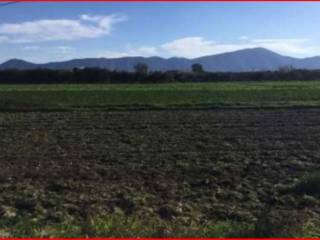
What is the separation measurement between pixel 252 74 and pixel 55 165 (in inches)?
3524

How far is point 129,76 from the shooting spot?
93.7m

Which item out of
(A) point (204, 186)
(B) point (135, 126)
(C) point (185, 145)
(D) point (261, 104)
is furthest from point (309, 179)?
(D) point (261, 104)

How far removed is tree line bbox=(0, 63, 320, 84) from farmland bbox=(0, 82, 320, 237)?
67.9 metres

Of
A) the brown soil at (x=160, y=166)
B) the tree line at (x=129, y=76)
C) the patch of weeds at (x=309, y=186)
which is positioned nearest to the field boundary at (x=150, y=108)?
the brown soil at (x=160, y=166)

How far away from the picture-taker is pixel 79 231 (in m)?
7.38

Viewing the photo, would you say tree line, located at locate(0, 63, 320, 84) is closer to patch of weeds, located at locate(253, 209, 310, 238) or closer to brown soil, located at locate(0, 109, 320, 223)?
brown soil, located at locate(0, 109, 320, 223)

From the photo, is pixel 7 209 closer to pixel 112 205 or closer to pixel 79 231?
pixel 112 205

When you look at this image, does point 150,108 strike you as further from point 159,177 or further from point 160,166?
point 159,177

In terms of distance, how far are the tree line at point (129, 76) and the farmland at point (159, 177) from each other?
223 feet

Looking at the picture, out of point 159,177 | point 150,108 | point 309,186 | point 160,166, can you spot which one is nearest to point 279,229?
point 309,186

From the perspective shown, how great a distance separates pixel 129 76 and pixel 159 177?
81727mm

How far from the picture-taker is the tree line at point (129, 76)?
306ft

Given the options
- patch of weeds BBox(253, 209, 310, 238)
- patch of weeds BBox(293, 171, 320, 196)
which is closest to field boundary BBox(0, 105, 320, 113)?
patch of weeds BBox(293, 171, 320, 196)

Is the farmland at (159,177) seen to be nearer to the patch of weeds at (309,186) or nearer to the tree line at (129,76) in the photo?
the patch of weeds at (309,186)
